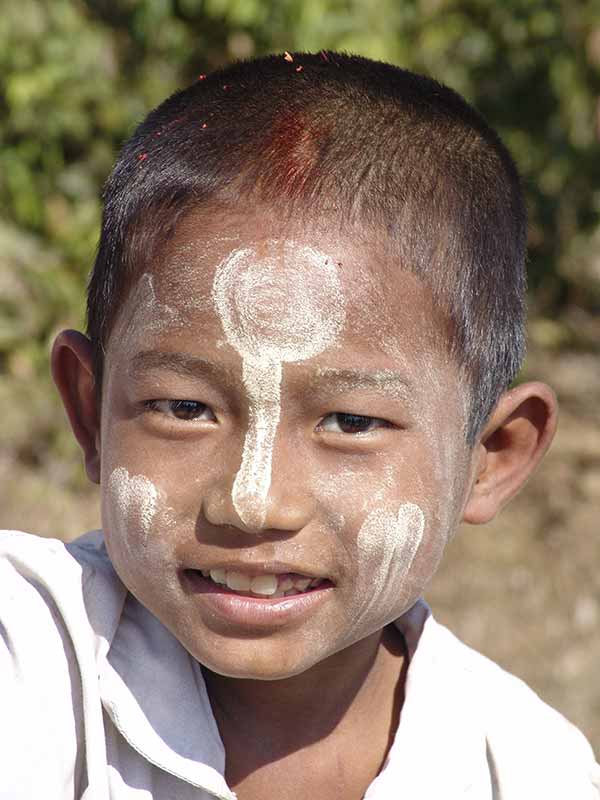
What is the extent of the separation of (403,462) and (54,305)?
2945 mm

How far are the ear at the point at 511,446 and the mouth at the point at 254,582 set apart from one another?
42 centimetres

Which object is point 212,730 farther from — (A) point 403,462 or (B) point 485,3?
(B) point 485,3

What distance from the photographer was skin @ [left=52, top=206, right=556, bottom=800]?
185cm

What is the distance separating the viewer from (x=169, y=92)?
4871mm

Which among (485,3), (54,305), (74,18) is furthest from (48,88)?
(485,3)

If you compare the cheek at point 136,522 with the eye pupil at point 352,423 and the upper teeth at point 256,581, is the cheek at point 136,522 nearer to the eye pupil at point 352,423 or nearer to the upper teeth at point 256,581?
the upper teeth at point 256,581

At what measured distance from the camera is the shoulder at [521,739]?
89.5 inches

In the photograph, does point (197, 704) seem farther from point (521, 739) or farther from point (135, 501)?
point (521, 739)

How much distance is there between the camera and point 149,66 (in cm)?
488

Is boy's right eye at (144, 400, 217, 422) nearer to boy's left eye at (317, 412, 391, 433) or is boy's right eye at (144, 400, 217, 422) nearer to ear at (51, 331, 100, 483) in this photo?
boy's left eye at (317, 412, 391, 433)

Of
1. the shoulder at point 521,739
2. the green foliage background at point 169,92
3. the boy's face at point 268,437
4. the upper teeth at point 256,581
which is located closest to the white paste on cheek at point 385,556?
the boy's face at point 268,437

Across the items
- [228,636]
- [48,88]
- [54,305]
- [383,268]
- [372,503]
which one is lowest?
[228,636]

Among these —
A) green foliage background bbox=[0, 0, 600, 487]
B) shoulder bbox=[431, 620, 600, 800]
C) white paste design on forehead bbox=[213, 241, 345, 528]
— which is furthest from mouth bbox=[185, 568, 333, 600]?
green foliage background bbox=[0, 0, 600, 487]

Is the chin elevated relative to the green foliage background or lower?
lower
